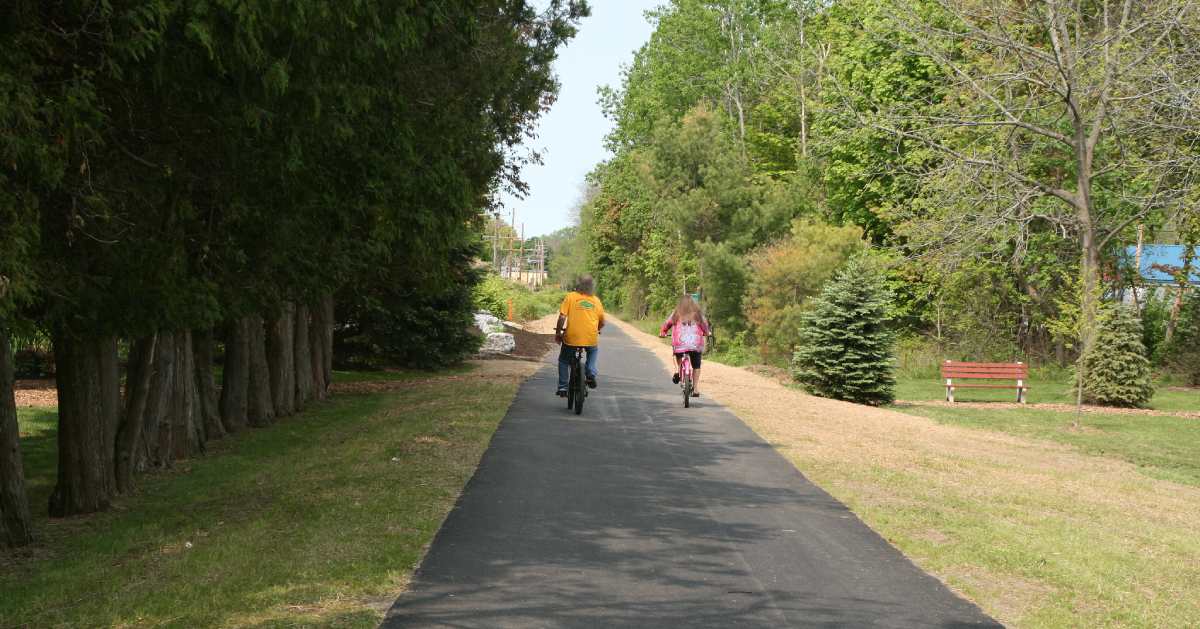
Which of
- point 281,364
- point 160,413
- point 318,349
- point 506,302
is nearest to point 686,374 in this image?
point 281,364

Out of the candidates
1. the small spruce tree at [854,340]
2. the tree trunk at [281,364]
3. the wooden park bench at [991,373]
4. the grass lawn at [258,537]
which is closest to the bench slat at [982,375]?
the wooden park bench at [991,373]

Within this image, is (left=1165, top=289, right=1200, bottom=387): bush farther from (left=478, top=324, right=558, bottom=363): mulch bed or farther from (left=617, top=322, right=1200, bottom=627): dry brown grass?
(left=478, top=324, right=558, bottom=363): mulch bed

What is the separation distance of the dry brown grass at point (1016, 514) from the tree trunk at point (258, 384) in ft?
25.6

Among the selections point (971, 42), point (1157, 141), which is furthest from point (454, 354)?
point (1157, 141)

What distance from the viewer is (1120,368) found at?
26.4m

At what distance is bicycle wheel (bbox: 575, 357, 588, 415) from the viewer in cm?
1563

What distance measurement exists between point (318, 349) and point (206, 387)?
600cm

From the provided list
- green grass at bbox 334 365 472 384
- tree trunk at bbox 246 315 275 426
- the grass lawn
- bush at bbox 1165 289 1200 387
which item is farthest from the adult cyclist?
bush at bbox 1165 289 1200 387

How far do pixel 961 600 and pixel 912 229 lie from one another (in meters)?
27.2

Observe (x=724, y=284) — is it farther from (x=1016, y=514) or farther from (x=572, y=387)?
(x=1016, y=514)

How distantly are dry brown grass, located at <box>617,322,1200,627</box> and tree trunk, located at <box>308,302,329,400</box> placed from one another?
346 inches

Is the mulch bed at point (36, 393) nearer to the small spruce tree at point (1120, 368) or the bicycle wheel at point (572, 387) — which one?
the bicycle wheel at point (572, 387)

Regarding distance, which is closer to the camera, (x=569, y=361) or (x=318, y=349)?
(x=569, y=361)

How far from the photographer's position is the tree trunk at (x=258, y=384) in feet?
59.1
